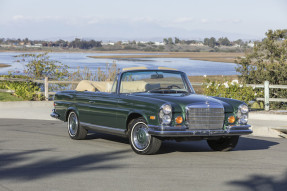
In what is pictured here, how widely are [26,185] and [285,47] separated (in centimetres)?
2658

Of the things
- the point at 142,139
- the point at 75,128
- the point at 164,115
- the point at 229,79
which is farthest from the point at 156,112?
the point at 229,79

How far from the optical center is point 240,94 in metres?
20.8

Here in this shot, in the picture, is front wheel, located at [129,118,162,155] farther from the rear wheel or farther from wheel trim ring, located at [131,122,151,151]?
the rear wheel

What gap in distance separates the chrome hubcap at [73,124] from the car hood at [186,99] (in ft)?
8.08

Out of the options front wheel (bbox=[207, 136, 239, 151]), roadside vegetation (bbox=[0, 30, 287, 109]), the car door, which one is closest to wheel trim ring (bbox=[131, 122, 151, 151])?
the car door

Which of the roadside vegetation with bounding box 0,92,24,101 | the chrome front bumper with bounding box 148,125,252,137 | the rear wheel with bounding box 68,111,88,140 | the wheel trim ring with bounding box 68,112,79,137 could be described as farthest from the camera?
the roadside vegetation with bounding box 0,92,24,101

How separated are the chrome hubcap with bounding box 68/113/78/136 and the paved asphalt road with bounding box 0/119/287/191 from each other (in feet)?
0.72

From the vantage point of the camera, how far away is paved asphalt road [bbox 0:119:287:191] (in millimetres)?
7883

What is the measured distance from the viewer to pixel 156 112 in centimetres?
1013

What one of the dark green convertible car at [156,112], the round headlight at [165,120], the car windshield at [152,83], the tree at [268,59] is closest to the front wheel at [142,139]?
the dark green convertible car at [156,112]

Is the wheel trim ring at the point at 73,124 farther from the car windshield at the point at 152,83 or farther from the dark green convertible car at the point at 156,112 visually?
the car windshield at the point at 152,83

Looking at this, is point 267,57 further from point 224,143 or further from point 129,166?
point 129,166

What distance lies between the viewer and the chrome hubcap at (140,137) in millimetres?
10453

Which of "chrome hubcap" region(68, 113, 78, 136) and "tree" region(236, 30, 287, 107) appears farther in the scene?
"tree" region(236, 30, 287, 107)
